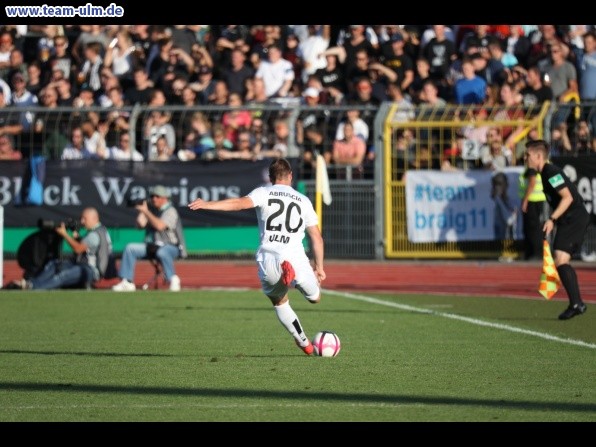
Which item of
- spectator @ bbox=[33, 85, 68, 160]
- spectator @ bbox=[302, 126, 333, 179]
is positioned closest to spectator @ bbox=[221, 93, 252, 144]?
spectator @ bbox=[302, 126, 333, 179]

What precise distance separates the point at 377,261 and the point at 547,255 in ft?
31.2

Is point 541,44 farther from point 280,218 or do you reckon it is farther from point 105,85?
point 280,218

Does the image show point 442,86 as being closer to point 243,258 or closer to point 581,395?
point 243,258

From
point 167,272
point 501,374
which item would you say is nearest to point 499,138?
point 167,272

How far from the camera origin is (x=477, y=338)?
12953mm

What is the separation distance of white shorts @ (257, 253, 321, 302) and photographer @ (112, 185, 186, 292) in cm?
855

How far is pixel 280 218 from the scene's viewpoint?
1134 cm

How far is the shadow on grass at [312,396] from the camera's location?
8641 millimetres

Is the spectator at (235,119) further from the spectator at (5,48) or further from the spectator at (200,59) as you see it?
the spectator at (5,48)

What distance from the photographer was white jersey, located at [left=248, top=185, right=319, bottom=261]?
11.3 meters

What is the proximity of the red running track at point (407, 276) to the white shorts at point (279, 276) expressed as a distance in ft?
23.8

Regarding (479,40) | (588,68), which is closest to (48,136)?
(479,40)

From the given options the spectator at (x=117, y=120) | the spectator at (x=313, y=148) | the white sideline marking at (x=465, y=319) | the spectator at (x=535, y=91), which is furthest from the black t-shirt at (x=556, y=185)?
the spectator at (x=117, y=120)

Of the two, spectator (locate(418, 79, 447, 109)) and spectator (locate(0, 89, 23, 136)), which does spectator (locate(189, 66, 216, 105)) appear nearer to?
spectator (locate(0, 89, 23, 136))
